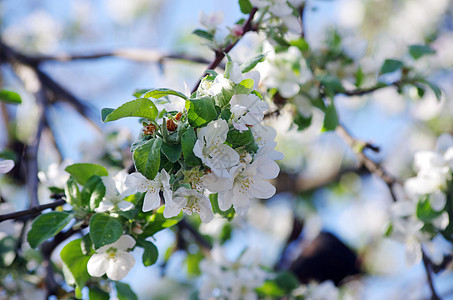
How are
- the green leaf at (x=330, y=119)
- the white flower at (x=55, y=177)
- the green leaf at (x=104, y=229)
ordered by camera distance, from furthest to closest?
1. the green leaf at (x=330, y=119)
2. the white flower at (x=55, y=177)
3. the green leaf at (x=104, y=229)

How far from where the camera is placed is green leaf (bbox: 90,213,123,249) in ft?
2.77

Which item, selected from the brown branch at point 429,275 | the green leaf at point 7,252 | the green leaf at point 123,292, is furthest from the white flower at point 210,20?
the brown branch at point 429,275

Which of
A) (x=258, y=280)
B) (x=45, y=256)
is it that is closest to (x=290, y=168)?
(x=258, y=280)

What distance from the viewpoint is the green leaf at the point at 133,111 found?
2.50 feet

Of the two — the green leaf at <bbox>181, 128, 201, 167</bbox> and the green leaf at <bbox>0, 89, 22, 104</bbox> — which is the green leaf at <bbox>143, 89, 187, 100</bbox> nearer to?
the green leaf at <bbox>181, 128, 201, 167</bbox>

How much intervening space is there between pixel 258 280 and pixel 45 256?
2.38ft

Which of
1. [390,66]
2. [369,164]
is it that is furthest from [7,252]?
[390,66]

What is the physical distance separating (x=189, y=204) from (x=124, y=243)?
0.23 meters

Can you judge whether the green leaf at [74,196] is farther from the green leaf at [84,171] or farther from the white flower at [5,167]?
the white flower at [5,167]

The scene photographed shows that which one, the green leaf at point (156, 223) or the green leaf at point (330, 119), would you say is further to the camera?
the green leaf at point (330, 119)

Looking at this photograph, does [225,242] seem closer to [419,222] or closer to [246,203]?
[419,222]

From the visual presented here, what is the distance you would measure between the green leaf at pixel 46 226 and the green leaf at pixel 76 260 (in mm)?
49

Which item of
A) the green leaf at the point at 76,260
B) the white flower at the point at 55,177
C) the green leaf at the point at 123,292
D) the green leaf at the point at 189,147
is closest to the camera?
the green leaf at the point at 189,147

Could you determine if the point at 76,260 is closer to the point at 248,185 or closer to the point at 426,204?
the point at 248,185
